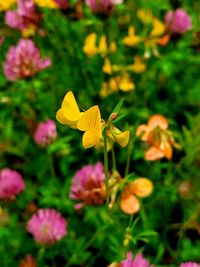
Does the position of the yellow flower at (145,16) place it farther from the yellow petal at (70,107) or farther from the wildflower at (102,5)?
the yellow petal at (70,107)

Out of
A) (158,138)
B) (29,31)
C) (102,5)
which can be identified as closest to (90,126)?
(158,138)

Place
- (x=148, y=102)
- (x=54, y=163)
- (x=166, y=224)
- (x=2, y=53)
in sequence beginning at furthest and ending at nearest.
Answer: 1. (x=2, y=53)
2. (x=148, y=102)
3. (x=54, y=163)
4. (x=166, y=224)

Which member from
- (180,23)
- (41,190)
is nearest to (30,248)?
(41,190)

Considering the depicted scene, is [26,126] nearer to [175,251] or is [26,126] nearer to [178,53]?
[178,53]

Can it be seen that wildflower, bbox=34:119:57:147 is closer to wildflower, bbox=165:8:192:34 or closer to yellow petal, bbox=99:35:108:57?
yellow petal, bbox=99:35:108:57

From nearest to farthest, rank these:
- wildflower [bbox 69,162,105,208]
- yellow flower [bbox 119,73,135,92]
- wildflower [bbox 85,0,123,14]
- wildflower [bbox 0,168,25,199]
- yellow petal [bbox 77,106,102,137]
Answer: yellow petal [bbox 77,106,102,137] < wildflower [bbox 69,162,105,208] < wildflower [bbox 0,168,25,199] < wildflower [bbox 85,0,123,14] < yellow flower [bbox 119,73,135,92]

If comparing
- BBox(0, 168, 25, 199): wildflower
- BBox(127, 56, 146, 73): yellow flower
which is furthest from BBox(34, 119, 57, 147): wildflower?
BBox(127, 56, 146, 73): yellow flower
